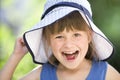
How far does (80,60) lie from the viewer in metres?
2.00

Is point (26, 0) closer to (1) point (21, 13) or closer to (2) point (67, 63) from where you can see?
(1) point (21, 13)

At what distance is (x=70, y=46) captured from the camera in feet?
6.30

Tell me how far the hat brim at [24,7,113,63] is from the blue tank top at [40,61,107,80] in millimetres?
34

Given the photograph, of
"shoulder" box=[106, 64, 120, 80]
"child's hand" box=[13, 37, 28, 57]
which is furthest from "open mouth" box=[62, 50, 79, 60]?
"child's hand" box=[13, 37, 28, 57]

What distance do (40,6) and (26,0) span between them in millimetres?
129

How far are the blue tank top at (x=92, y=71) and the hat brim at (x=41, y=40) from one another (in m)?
0.03

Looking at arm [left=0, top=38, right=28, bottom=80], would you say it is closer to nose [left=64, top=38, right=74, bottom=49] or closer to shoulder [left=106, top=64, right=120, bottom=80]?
nose [left=64, top=38, right=74, bottom=49]

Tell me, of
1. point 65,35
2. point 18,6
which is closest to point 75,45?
point 65,35

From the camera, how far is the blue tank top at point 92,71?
2.08m

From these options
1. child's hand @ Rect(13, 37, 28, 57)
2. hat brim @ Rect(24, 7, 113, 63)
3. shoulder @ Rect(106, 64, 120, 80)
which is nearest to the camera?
hat brim @ Rect(24, 7, 113, 63)

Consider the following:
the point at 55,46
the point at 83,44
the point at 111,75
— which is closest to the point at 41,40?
the point at 55,46

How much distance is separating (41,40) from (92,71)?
12.0 inches

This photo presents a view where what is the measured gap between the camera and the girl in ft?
6.28

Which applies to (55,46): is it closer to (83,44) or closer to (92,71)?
(83,44)
